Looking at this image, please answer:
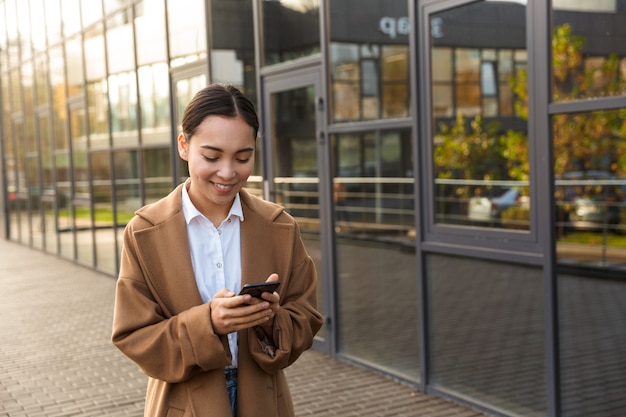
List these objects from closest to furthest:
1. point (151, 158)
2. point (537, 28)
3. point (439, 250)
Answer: point (537, 28), point (439, 250), point (151, 158)

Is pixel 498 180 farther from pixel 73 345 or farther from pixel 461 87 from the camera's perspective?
pixel 73 345

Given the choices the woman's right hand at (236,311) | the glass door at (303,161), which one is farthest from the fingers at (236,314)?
the glass door at (303,161)

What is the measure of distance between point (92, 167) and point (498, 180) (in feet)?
26.7

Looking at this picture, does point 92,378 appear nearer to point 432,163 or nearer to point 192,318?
point 432,163

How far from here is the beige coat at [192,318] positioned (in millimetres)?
1948

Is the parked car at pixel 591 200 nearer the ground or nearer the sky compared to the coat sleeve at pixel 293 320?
nearer the ground

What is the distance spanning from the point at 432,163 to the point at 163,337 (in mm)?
4191

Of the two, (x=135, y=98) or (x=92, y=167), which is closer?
(x=135, y=98)

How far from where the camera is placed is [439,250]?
19.1 feet

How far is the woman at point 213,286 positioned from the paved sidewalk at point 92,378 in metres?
3.65

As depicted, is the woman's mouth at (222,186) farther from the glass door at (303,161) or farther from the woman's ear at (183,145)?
the glass door at (303,161)

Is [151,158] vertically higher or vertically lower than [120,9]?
lower

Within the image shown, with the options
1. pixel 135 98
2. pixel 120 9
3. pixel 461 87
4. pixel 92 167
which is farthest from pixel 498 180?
pixel 92 167

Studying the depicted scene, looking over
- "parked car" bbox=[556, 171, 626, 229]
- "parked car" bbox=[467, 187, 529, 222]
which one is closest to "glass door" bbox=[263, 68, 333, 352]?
"parked car" bbox=[467, 187, 529, 222]
